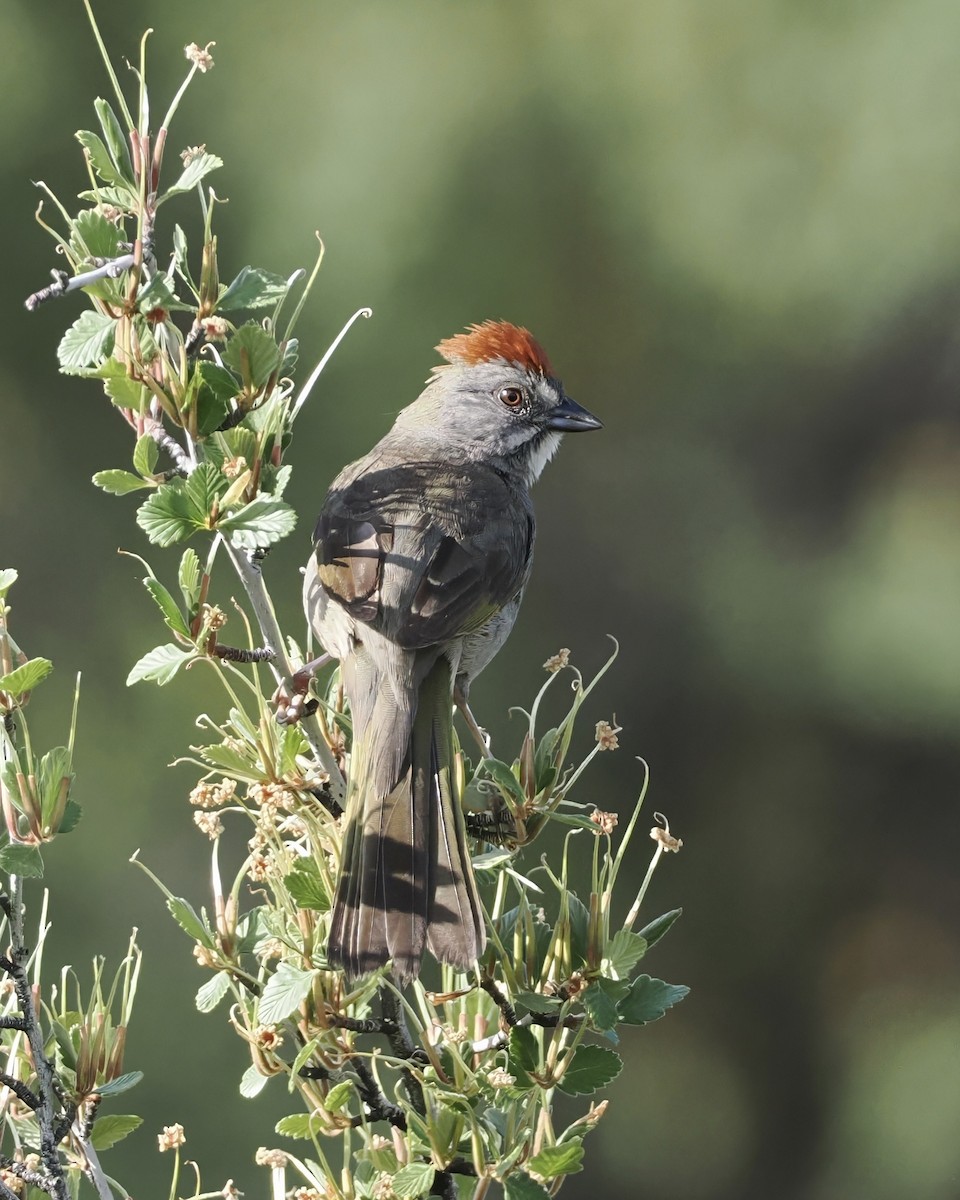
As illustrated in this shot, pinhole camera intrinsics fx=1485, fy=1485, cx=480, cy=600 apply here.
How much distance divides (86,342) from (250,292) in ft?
0.61

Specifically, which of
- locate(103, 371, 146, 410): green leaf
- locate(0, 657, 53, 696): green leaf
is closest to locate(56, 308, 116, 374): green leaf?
locate(103, 371, 146, 410): green leaf

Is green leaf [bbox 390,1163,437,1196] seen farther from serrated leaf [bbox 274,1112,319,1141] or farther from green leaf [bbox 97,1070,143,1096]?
green leaf [bbox 97,1070,143,1096]

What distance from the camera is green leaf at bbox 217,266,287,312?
148 centimetres

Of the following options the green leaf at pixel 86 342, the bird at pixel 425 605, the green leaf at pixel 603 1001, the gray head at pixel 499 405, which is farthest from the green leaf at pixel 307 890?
the gray head at pixel 499 405

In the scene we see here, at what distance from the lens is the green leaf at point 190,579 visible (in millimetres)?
1408

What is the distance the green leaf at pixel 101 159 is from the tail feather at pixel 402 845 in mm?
676

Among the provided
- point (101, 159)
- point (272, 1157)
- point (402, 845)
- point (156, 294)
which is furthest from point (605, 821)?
point (101, 159)

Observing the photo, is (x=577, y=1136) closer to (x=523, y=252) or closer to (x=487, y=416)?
(x=487, y=416)

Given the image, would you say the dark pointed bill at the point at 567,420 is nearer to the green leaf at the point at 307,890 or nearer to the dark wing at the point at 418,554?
the dark wing at the point at 418,554

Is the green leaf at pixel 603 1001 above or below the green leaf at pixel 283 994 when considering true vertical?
below

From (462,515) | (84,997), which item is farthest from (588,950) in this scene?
(84,997)

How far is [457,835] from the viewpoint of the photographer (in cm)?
166

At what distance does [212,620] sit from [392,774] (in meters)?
0.35

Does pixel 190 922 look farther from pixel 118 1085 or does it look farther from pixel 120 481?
pixel 120 481
